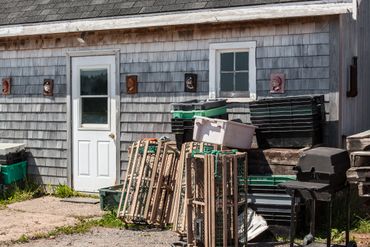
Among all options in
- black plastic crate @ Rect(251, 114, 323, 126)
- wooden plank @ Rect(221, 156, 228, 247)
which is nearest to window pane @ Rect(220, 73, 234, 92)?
black plastic crate @ Rect(251, 114, 323, 126)

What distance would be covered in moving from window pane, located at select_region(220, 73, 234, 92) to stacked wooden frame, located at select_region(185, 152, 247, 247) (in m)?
2.55

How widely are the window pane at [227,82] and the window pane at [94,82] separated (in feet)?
7.42

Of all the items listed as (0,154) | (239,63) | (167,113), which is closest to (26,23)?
(0,154)

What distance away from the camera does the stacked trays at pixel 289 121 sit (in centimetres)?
841

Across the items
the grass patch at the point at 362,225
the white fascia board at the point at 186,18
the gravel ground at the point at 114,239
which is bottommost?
the gravel ground at the point at 114,239

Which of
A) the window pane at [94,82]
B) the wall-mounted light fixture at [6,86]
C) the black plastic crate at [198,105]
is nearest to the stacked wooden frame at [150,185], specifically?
the black plastic crate at [198,105]

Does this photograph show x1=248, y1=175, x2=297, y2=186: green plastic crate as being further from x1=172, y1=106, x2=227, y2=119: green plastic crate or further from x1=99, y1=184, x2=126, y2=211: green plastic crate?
x1=99, y1=184, x2=126, y2=211: green plastic crate

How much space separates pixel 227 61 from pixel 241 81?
40 centimetres

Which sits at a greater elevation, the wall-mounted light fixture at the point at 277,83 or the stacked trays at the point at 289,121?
the wall-mounted light fixture at the point at 277,83

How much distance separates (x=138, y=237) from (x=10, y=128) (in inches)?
196

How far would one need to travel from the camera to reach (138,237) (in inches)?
316

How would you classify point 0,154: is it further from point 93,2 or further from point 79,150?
point 93,2

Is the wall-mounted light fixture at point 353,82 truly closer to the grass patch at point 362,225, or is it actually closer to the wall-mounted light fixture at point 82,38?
the grass patch at point 362,225

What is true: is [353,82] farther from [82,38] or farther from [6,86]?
[6,86]
